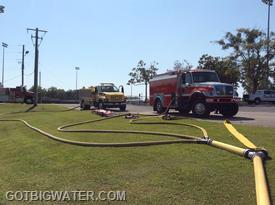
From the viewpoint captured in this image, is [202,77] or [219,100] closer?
[219,100]

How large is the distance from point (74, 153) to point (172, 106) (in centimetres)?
1543

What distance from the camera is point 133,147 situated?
1069cm

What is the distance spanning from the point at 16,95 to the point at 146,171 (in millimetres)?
67095

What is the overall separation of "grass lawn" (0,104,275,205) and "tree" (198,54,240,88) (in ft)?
195

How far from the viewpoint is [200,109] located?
75.9 feet

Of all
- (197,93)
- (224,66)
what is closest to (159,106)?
(197,93)

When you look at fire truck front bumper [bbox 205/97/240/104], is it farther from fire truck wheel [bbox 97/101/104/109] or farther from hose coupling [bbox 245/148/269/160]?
fire truck wheel [bbox 97/101/104/109]

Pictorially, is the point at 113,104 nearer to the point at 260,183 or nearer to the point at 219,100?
the point at 219,100

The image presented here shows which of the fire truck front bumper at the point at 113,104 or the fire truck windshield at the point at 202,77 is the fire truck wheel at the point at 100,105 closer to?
the fire truck front bumper at the point at 113,104

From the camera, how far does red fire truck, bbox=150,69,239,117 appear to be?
22922 millimetres

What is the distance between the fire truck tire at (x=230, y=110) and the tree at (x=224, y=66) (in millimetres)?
47398

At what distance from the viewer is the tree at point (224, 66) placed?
70.6 meters

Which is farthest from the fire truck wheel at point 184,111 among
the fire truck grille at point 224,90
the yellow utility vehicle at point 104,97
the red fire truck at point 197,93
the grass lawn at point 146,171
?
the yellow utility vehicle at point 104,97

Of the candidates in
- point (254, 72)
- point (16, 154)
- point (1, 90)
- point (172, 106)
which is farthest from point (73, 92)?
point (16, 154)
